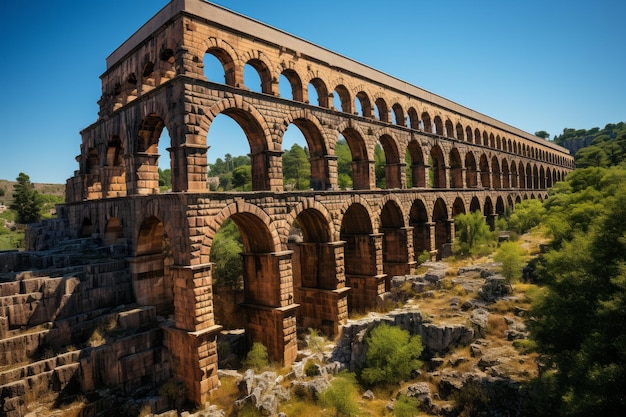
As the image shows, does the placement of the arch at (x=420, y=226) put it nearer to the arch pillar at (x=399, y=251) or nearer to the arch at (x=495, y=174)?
the arch pillar at (x=399, y=251)

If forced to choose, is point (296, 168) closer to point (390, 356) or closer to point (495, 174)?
point (495, 174)

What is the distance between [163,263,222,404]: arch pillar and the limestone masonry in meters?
0.06

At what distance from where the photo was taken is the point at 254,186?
51.4 ft

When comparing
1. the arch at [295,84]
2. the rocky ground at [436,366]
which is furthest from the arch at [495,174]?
the arch at [295,84]

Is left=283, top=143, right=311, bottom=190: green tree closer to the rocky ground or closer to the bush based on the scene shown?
the rocky ground

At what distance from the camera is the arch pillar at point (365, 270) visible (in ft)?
66.1

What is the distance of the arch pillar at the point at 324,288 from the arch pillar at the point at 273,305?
293cm

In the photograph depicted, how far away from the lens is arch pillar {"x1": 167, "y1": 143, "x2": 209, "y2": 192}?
12688 millimetres

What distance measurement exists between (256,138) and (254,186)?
202 centimetres

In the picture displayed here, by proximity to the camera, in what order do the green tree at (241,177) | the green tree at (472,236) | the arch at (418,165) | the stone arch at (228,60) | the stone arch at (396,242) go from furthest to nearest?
1. the green tree at (241,177)
2. the green tree at (472,236)
3. the arch at (418,165)
4. the stone arch at (396,242)
5. the stone arch at (228,60)

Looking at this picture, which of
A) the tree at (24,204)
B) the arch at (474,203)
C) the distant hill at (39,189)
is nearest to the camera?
the arch at (474,203)

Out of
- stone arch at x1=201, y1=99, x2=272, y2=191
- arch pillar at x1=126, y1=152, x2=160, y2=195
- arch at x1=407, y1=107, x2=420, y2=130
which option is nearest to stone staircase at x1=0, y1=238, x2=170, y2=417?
arch pillar at x1=126, y1=152, x2=160, y2=195

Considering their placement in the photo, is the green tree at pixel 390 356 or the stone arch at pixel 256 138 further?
the stone arch at pixel 256 138

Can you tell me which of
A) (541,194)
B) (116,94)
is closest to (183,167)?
(116,94)
